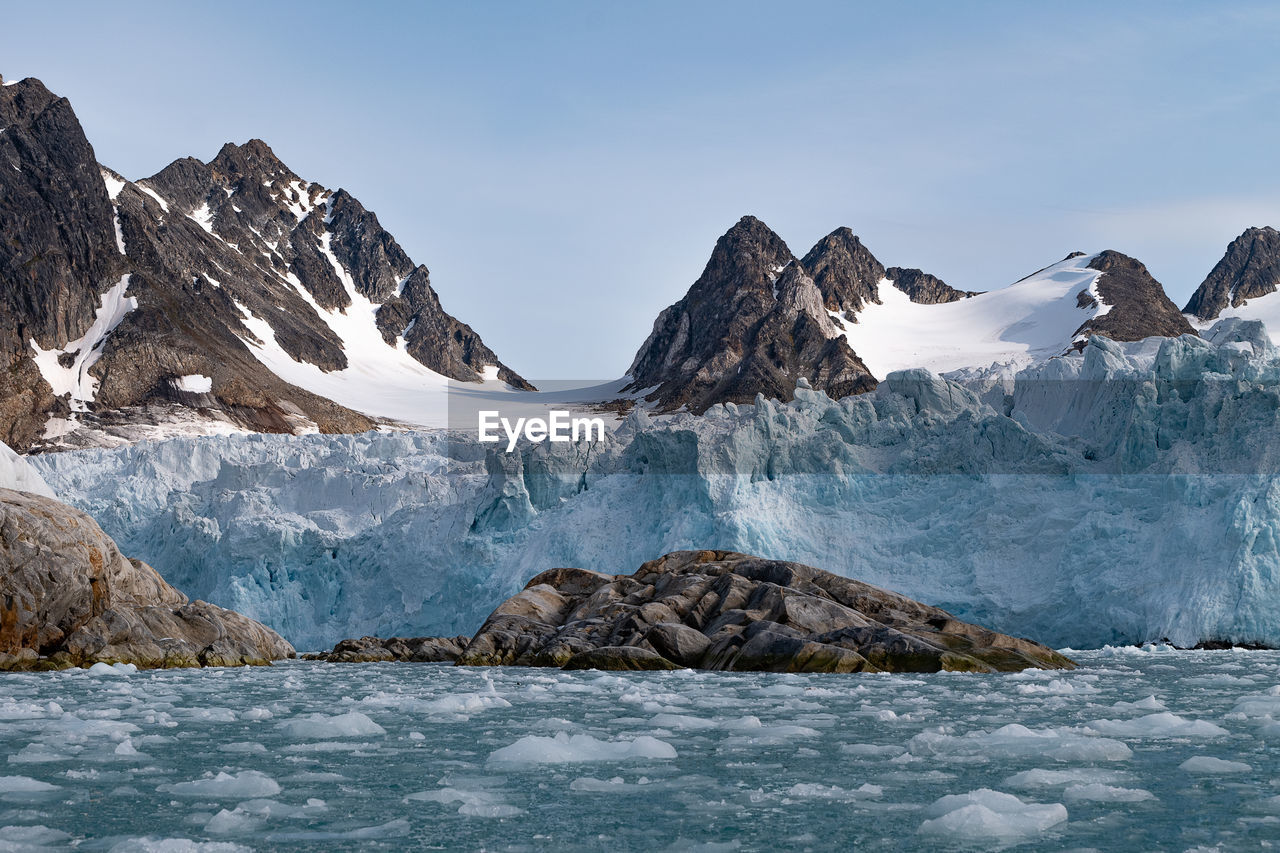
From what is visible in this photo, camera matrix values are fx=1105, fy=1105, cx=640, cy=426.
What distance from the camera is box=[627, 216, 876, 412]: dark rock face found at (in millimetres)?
102312

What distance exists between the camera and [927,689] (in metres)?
17.8

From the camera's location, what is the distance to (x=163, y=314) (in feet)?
355

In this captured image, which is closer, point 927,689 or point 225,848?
point 225,848

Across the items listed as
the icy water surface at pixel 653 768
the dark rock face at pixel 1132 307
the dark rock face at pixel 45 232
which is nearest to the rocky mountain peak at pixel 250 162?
the dark rock face at pixel 45 232

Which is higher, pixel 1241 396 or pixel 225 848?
pixel 1241 396

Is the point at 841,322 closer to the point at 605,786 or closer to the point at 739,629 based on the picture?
the point at 739,629

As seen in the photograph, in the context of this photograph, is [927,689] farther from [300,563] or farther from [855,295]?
[855,295]

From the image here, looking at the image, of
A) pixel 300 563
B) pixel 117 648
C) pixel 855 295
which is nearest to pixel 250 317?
pixel 855 295

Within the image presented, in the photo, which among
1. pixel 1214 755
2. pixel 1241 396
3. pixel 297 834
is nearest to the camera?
pixel 297 834

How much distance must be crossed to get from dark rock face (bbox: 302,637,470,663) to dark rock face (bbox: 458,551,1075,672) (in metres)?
1.89

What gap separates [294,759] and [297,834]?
11.2ft

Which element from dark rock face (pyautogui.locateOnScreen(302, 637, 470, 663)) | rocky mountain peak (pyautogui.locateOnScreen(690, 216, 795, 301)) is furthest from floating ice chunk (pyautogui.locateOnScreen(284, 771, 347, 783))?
rocky mountain peak (pyautogui.locateOnScreen(690, 216, 795, 301))

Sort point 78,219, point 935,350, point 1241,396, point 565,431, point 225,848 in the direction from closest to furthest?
point 225,848 < point 1241,396 < point 565,431 < point 78,219 < point 935,350

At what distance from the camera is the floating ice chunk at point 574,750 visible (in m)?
10.9
